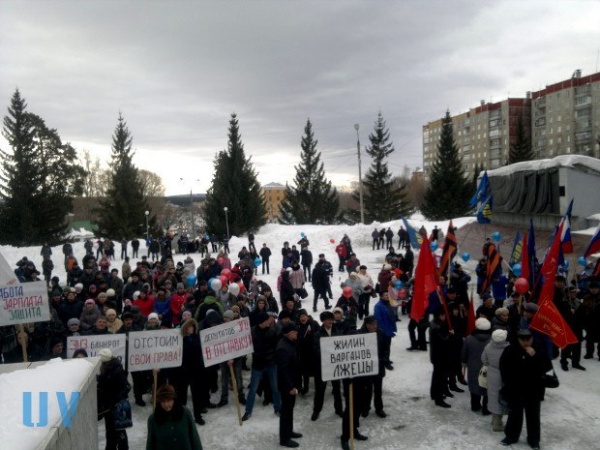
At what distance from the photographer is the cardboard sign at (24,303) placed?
834cm

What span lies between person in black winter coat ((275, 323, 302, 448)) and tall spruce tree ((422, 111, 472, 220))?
1865 inches

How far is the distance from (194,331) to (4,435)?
13.9 ft

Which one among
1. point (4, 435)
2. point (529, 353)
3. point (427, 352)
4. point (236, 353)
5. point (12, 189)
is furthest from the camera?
point (12, 189)

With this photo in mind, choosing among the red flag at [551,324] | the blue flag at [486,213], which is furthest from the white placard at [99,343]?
the blue flag at [486,213]

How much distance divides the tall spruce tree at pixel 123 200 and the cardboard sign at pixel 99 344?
3916 cm

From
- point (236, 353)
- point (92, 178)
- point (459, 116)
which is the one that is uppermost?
point (459, 116)

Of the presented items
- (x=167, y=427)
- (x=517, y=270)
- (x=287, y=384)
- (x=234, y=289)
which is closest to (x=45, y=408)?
(x=167, y=427)

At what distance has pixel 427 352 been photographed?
1028 centimetres

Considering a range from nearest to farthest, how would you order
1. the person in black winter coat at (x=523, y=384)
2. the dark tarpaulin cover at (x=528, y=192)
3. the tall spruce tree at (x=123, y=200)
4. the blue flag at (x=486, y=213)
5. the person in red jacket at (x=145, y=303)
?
the person in black winter coat at (x=523, y=384), the person in red jacket at (x=145, y=303), the blue flag at (x=486, y=213), the dark tarpaulin cover at (x=528, y=192), the tall spruce tree at (x=123, y=200)

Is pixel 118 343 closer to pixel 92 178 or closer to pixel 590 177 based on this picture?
pixel 590 177

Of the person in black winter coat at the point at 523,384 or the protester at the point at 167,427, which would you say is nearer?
the protester at the point at 167,427

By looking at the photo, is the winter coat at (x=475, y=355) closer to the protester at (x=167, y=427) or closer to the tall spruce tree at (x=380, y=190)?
the protester at (x=167, y=427)

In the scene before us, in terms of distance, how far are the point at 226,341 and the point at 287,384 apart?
4.41 ft

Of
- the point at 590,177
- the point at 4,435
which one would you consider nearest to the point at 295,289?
the point at 4,435
